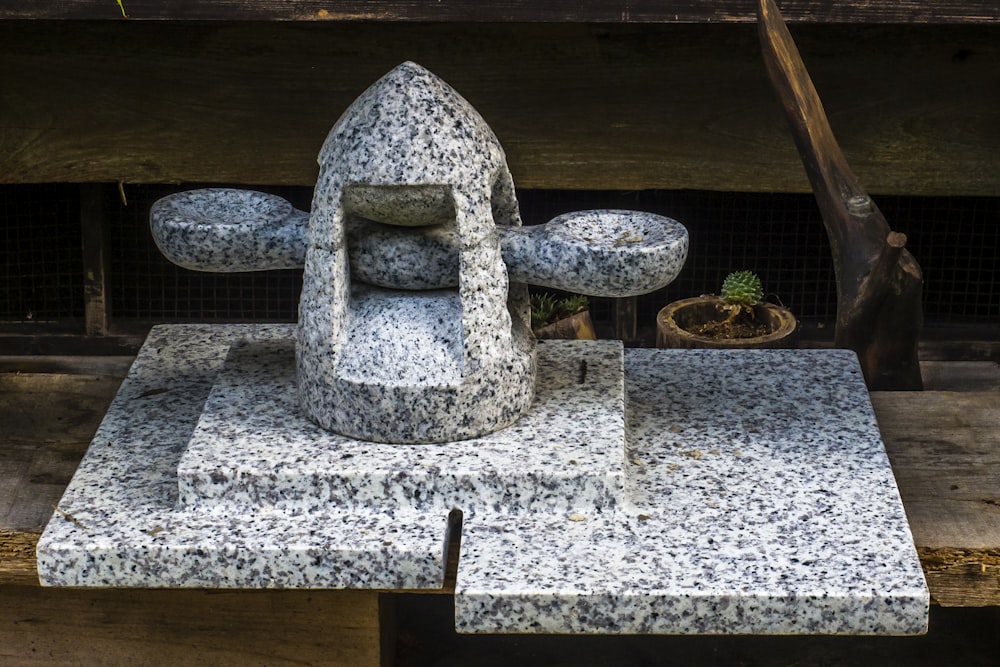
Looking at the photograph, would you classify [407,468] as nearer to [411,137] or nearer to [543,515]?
[543,515]

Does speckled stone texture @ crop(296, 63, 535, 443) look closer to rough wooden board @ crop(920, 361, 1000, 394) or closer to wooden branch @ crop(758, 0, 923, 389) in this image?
wooden branch @ crop(758, 0, 923, 389)

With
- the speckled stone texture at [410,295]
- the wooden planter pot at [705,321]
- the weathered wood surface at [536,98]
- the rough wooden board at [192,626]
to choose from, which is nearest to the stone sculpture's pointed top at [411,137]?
the speckled stone texture at [410,295]

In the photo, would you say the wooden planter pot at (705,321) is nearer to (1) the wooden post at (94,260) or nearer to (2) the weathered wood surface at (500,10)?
(2) the weathered wood surface at (500,10)

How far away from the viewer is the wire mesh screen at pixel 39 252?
4.15 meters

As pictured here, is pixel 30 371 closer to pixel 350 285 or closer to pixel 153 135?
pixel 153 135

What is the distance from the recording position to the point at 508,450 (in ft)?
8.30

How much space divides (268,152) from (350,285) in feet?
3.86

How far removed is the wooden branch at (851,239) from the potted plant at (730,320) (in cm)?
37

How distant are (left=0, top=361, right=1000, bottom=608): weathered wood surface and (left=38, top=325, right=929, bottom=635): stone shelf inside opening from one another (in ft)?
0.38

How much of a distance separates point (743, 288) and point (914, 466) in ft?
2.99

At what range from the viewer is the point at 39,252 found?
421cm

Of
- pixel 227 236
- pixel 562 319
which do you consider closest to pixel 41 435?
pixel 227 236

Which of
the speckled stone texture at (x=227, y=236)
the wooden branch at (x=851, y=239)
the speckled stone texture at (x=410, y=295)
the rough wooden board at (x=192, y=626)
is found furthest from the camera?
the wooden branch at (x=851, y=239)

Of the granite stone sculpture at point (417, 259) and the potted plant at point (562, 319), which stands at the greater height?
the granite stone sculpture at point (417, 259)
